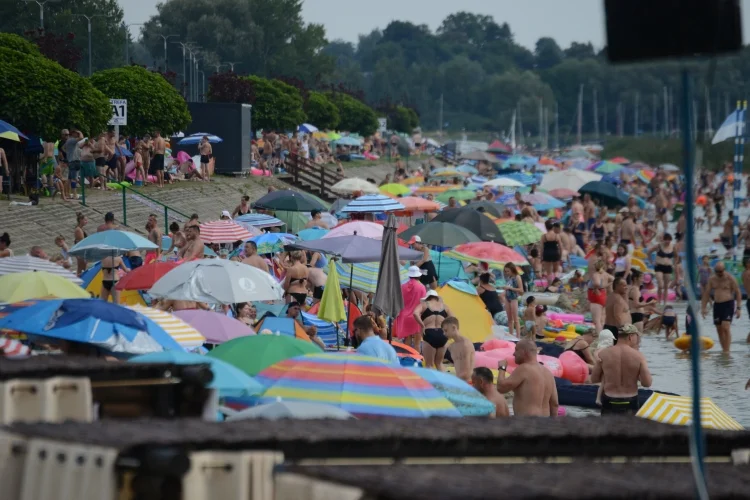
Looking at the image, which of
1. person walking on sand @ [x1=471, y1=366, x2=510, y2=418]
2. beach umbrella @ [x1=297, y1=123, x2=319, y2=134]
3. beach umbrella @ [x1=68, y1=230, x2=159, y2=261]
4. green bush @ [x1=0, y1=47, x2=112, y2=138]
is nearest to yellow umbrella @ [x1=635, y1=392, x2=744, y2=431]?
person walking on sand @ [x1=471, y1=366, x2=510, y2=418]

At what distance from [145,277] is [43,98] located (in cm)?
1060

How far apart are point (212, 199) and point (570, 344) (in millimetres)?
15638

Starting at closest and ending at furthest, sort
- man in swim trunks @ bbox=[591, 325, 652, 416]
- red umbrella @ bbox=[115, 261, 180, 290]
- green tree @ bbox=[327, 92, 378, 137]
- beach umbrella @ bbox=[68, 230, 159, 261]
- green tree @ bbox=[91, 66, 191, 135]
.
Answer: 1. man in swim trunks @ bbox=[591, 325, 652, 416]
2. red umbrella @ bbox=[115, 261, 180, 290]
3. beach umbrella @ bbox=[68, 230, 159, 261]
4. green tree @ bbox=[91, 66, 191, 135]
5. green tree @ bbox=[327, 92, 378, 137]

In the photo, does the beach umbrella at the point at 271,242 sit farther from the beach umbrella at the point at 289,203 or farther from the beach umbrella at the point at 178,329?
the beach umbrella at the point at 178,329

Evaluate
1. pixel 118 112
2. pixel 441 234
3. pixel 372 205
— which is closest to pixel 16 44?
pixel 118 112

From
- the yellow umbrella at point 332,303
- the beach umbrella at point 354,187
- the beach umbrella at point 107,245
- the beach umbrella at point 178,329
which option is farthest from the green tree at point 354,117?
the beach umbrella at point 178,329

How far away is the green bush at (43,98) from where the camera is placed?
23.3 m

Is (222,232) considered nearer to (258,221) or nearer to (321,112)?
(258,221)

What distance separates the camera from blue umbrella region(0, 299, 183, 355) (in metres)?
8.50

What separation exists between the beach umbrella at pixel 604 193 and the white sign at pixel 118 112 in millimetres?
14844

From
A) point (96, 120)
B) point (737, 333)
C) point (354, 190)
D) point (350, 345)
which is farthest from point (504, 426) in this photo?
point (354, 190)

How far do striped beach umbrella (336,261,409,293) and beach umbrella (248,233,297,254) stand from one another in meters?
3.20

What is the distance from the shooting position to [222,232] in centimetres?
1867

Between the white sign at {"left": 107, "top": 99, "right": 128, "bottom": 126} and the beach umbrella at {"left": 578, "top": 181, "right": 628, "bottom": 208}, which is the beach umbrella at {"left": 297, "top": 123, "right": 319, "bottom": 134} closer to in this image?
the beach umbrella at {"left": 578, "top": 181, "right": 628, "bottom": 208}
